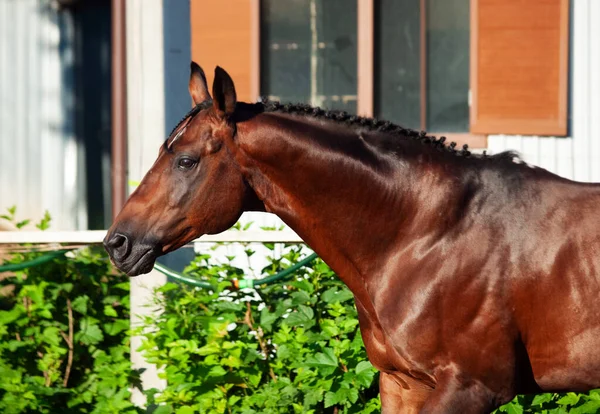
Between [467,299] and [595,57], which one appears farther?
[595,57]

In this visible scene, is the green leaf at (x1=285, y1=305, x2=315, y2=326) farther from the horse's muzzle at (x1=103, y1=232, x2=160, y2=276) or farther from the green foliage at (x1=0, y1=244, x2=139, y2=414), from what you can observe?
the horse's muzzle at (x1=103, y1=232, x2=160, y2=276)

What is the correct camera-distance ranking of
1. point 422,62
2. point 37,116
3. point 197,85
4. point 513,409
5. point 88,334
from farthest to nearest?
point 37,116, point 422,62, point 88,334, point 513,409, point 197,85

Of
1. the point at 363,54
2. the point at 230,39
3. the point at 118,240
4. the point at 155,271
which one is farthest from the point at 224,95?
the point at 363,54

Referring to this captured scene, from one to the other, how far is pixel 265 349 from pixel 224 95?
195 cm

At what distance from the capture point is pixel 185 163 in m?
4.24

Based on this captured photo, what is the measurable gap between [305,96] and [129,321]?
107 inches

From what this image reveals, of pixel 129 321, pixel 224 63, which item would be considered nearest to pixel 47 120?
pixel 224 63

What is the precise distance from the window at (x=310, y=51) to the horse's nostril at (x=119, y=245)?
150 inches

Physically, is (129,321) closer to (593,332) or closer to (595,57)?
(593,332)

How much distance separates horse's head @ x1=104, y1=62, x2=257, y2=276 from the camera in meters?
4.23

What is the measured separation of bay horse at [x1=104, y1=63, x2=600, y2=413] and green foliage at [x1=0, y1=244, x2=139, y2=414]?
5.77 ft

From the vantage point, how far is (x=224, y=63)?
301 inches

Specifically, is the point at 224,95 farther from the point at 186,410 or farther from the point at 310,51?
the point at 310,51

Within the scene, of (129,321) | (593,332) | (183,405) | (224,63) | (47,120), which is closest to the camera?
(593,332)
